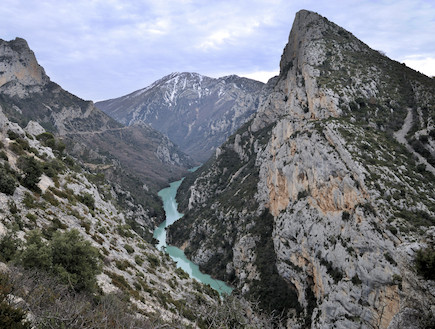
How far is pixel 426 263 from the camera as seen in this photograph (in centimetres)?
1051

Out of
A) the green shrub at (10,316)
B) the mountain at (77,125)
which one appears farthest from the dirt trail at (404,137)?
the mountain at (77,125)

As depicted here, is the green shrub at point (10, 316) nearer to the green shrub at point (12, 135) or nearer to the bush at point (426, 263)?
the bush at point (426, 263)

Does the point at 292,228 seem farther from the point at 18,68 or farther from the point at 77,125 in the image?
the point at 18,68

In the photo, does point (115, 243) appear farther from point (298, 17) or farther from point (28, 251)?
point (298, 17)

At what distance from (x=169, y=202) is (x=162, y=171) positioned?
4779 centimetres

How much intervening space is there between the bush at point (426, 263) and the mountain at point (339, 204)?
0.05m

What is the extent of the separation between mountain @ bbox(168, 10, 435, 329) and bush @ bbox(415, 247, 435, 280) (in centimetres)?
5

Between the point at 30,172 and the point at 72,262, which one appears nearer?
the point at 72,262

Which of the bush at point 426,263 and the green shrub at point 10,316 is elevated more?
the bush at point 426,263

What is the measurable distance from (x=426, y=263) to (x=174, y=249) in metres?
69.7

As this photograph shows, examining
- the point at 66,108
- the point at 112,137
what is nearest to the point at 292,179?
the point at 66,108

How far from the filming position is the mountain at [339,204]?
20.8m

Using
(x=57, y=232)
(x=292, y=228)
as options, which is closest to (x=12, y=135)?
(x=57, y=232)

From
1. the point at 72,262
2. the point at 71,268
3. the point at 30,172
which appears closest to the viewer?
the point at 71,268
